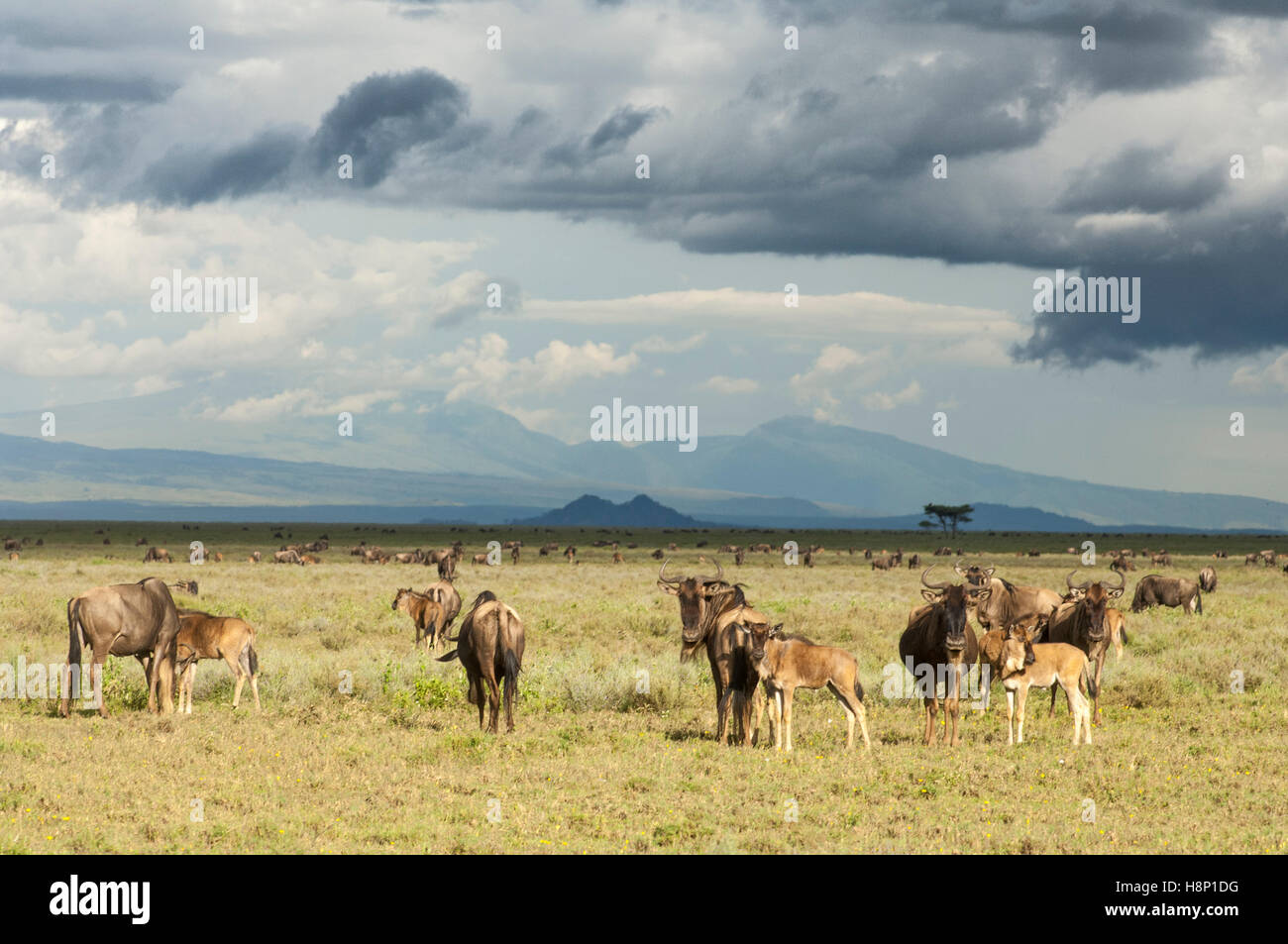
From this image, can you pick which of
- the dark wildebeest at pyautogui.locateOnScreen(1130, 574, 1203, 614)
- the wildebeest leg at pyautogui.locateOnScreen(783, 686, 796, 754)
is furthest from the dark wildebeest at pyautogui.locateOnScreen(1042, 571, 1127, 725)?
the dark wildebeest at pyautogui.locateOnScreen(1130, 574, 1203, 614)

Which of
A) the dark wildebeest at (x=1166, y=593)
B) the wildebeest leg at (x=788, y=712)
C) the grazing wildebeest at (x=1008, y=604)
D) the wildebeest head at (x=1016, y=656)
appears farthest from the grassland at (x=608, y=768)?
the dark wildebeest at (x=1166, y=593)

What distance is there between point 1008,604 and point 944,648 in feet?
28.3

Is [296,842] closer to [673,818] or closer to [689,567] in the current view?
[673,818]

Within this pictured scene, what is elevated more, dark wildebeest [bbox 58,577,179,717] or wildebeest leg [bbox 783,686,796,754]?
dark wildebeest [bbox 58,577,179,717]

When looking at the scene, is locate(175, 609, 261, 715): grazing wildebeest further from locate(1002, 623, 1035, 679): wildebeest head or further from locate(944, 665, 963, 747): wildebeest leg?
locate(1002, 623, 1035, 679): wildebeest head

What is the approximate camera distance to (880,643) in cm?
3031

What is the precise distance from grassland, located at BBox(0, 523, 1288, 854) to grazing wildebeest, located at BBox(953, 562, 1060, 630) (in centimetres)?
212

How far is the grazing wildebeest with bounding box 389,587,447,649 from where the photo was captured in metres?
29.3

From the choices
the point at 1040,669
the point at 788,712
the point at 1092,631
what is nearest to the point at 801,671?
the point at 788,712

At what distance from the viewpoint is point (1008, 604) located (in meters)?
25.8

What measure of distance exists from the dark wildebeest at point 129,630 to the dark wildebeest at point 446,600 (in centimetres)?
1053
